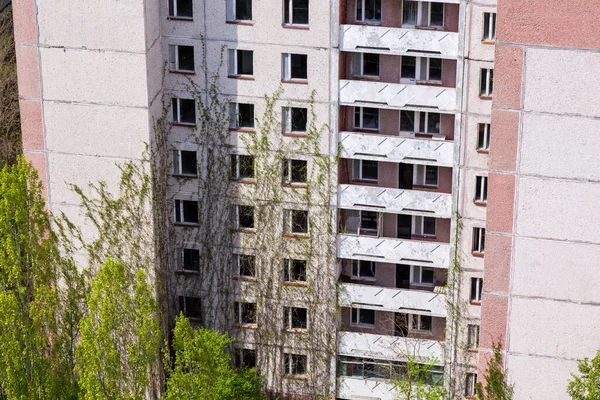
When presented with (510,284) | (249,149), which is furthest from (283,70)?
(510,284)

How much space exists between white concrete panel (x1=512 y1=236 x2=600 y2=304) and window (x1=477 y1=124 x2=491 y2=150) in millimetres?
5512

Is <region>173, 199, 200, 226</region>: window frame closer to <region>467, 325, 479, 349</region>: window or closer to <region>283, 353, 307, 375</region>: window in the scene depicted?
<region>283, 353, 307, 375</region>: window

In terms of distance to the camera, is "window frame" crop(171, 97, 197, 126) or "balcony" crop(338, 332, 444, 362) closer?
"window frame" crop(171, 97, 197, 126)

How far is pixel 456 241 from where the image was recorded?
223 ft

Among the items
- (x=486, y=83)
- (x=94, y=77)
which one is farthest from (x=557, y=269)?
(x=94, y=77)

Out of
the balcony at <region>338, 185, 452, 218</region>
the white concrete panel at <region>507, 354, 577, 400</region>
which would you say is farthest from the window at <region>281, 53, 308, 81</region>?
the white concrete panel at <region>507, 354, 577, 400</region>

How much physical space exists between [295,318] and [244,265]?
403 cm

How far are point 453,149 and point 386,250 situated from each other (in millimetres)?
6473

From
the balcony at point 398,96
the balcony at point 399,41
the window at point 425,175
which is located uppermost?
the balcony at point 399,41

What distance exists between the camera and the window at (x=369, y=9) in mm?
65875

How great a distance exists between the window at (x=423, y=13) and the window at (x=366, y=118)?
5.05 metres

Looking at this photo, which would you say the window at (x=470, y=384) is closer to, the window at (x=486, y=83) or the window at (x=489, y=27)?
the window at (x=486, y=83)

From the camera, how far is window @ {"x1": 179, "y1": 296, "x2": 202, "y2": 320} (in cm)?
7344

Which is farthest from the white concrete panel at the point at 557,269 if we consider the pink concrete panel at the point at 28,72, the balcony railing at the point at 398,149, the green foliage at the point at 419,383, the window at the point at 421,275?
the pink concrete panel at the point at 28,72
